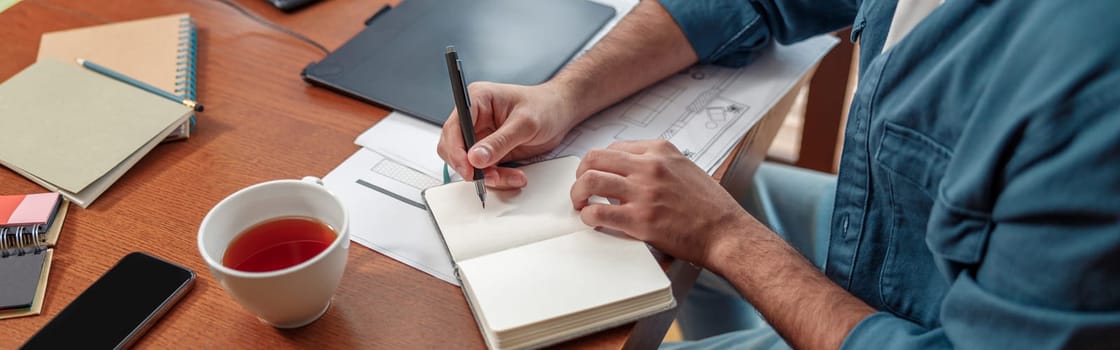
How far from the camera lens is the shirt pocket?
2.15ft

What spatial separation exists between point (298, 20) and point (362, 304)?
50 cm

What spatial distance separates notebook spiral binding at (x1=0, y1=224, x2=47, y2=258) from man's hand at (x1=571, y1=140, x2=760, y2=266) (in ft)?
1.49

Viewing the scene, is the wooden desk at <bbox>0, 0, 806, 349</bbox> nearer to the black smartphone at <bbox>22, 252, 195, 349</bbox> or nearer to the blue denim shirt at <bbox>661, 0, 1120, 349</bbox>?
the black smartphone at <bbox>22, 252, 195, 349</bbox>

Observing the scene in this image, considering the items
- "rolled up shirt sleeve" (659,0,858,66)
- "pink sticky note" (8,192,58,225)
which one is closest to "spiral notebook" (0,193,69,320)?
"pink sticky note" (8,192,58,225)

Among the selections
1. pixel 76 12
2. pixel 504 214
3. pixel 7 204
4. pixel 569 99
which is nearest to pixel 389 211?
pixel 504 214

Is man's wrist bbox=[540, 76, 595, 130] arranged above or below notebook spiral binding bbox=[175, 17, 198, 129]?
below

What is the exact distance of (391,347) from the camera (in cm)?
64

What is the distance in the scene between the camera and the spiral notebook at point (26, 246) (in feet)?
2.18

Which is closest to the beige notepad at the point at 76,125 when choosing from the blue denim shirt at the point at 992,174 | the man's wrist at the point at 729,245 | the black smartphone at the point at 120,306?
the black smartphone at the point at 120,306

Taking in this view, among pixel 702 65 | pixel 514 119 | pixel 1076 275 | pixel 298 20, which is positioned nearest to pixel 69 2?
pixel 298 20

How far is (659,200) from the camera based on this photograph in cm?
73

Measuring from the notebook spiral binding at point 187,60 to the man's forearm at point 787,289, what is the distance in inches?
21.8

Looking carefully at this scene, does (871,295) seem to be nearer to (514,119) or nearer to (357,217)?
(514,119)

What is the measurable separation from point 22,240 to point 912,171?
736mm
